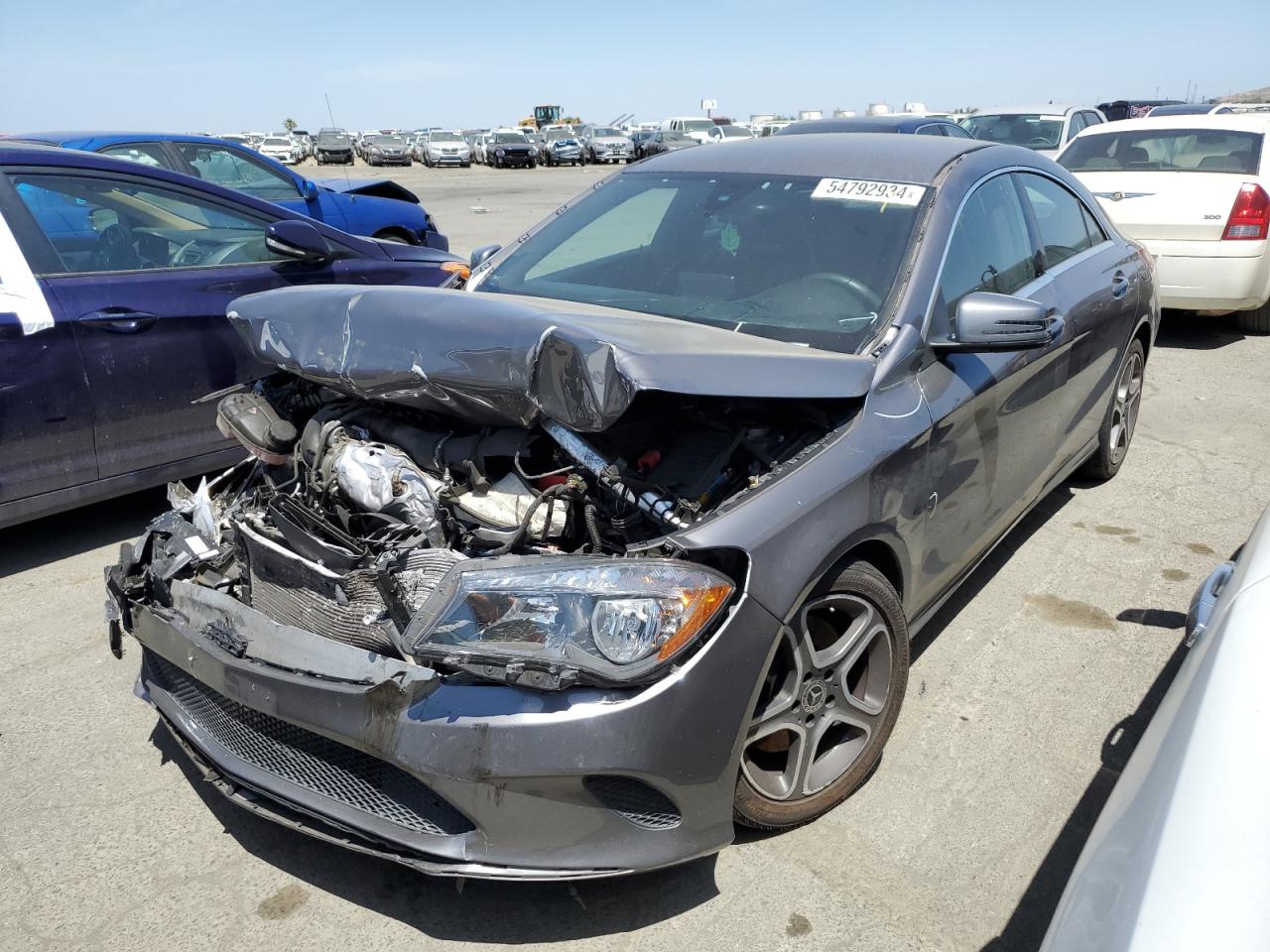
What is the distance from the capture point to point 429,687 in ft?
6.81

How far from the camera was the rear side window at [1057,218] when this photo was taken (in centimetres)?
387

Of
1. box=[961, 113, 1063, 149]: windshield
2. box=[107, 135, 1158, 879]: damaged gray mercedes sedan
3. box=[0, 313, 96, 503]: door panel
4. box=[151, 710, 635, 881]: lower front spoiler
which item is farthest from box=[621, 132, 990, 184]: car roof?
box=[961, 113, 1063, 149]: windshield

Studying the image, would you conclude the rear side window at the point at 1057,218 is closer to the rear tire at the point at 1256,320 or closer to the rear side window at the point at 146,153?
the rear tire at the point at 1256,320

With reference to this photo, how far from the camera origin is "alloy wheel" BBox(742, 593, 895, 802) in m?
2.40

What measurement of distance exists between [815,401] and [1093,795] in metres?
1.35

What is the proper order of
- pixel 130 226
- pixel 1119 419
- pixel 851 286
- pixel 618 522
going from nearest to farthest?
pixel 618 522 → pixel 851 286 → pixel 130 226 → pixel 1119 419

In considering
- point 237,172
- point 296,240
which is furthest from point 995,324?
point 237,172

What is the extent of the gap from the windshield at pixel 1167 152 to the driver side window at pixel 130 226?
6898mm

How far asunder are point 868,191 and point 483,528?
1708 millimetres

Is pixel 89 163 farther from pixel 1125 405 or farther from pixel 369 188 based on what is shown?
pixel 369 188

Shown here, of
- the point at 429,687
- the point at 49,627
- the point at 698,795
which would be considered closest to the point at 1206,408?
the point at 698,795

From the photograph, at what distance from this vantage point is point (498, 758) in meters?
2.02

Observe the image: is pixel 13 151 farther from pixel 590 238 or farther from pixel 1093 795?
pixel 1093 795

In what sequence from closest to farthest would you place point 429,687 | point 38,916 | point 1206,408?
point 429,687
point 38,916
point 1206,408
